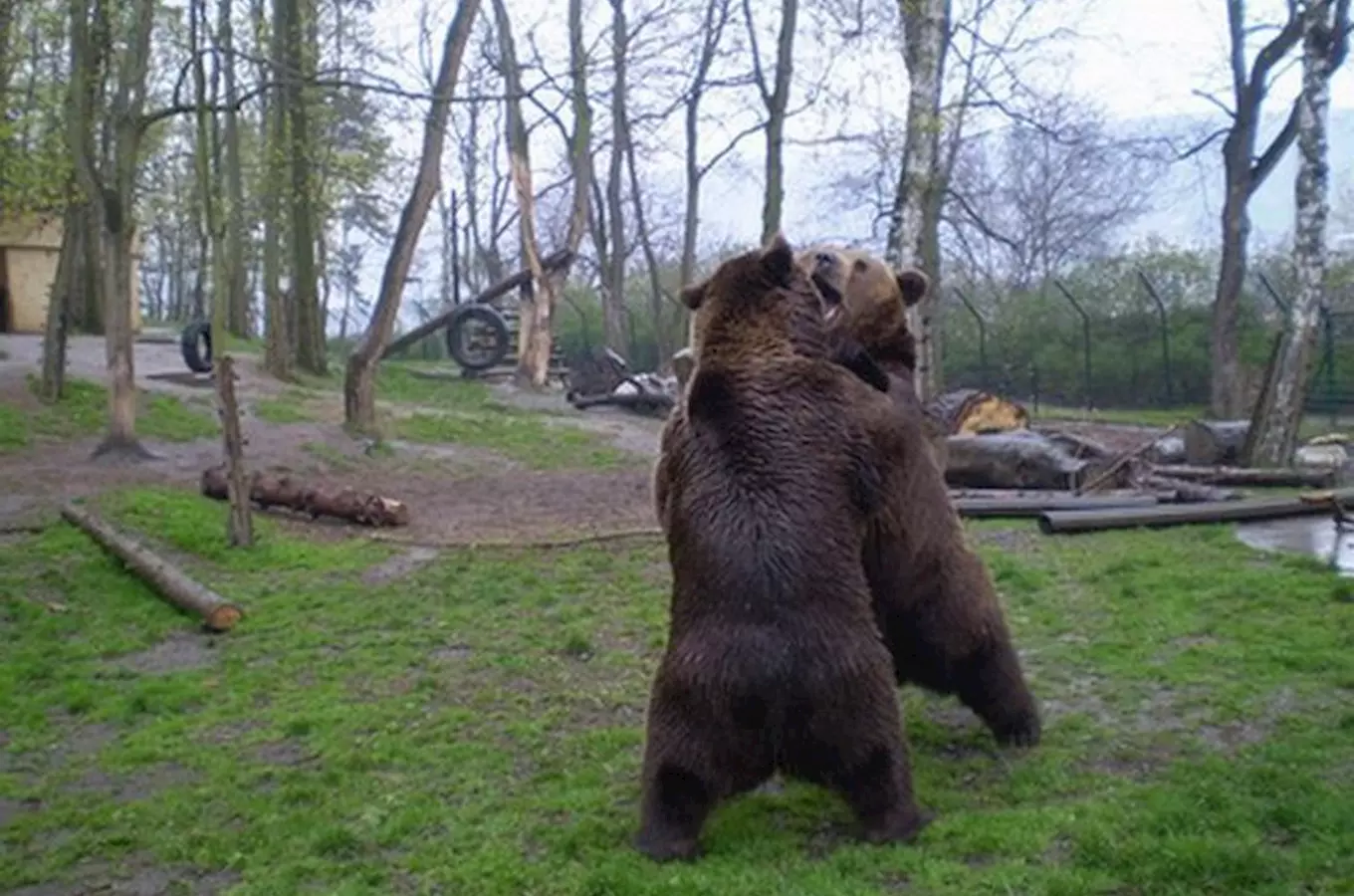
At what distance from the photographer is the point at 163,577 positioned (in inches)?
369

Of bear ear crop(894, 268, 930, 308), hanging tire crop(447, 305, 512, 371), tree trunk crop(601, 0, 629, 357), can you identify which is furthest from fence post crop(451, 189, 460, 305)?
bear ear crop(894, 268, 930, 308)

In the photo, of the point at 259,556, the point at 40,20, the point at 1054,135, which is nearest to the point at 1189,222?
the point at 1054,135

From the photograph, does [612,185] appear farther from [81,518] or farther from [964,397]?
[81,518]

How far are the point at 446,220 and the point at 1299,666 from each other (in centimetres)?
4738

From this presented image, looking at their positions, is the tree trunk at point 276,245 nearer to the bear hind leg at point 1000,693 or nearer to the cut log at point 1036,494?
the cut log at point 1036,494

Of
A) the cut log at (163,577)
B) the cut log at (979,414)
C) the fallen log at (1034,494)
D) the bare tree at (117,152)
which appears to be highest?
the bare tree at (117,152)

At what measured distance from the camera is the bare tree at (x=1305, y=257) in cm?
1506

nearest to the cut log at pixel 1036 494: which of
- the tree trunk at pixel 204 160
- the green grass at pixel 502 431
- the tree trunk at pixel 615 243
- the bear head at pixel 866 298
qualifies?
the tree trunk at pixel 204 160

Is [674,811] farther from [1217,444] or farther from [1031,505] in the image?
[1217,444]

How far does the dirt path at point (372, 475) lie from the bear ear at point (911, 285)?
7.38 m

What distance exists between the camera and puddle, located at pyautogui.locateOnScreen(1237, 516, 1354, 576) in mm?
9125

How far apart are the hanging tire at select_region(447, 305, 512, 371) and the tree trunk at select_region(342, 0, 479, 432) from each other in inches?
421

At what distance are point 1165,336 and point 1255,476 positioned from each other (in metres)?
12.5

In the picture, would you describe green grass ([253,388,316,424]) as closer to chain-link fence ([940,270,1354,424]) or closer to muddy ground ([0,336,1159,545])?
muddy ground ([0,336,1159,545])
